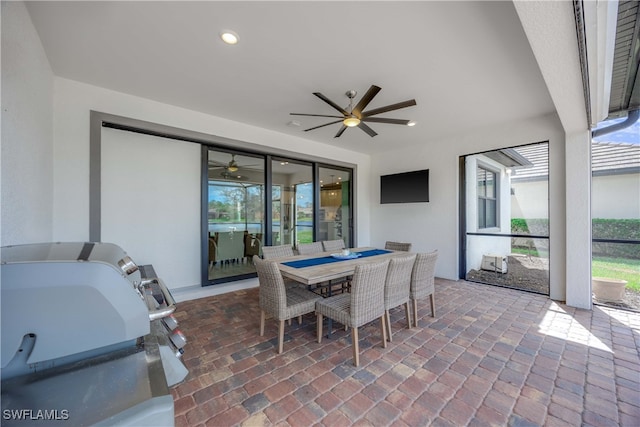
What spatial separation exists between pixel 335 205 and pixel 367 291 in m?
3.77

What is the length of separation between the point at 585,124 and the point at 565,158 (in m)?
0.54

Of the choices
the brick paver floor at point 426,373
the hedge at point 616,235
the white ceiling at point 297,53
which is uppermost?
the white ceiling at point 297,53

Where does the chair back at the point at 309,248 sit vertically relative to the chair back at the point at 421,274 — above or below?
above

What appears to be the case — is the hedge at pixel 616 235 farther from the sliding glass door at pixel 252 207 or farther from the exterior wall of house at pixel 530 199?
the sliding glass door at pixel 252 207

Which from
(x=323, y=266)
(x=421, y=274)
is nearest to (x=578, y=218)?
(x=421, y=274)

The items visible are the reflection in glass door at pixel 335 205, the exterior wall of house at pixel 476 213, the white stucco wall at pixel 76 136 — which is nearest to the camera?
the white stucco wall at pixel 76 136

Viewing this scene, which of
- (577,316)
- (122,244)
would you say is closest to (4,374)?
(122,244)

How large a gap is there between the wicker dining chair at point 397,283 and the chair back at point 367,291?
0.42ft

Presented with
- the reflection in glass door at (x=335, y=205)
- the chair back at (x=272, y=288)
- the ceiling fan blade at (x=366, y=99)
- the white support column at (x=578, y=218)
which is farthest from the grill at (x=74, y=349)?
the white support column at (x=578, y=218)

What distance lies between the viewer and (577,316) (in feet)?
10.2

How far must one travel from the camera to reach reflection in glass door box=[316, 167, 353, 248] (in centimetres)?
562

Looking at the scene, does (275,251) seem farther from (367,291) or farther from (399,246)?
(399,246)

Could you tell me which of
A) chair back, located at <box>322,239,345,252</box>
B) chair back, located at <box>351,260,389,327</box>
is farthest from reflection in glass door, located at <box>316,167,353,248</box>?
chair back, located at <box>351,260,389,327</box>

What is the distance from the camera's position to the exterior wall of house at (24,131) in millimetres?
1600
